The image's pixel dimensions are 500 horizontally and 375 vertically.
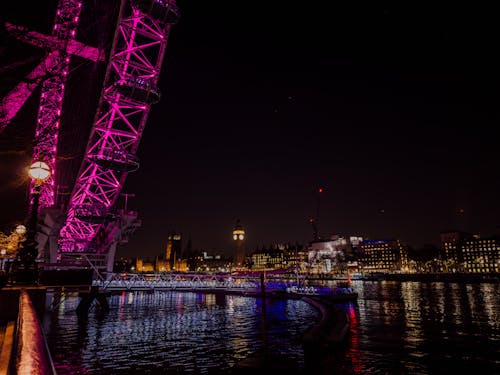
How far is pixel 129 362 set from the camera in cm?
1394

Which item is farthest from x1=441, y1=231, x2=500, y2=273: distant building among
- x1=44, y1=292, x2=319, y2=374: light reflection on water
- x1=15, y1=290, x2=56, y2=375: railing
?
x1=15, y1=290, x2=56, y2=375: railing

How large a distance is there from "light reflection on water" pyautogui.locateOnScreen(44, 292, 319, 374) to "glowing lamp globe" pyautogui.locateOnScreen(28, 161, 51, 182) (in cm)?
708

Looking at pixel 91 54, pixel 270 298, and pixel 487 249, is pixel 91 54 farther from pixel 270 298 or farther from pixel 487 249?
pixel 487 249

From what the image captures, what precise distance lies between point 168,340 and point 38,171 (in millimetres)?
10978

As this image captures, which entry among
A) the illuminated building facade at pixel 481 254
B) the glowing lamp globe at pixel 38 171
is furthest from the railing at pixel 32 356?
the illuminated building facade at pixel 481 254

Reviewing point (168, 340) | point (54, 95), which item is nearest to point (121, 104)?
point (54, 95)

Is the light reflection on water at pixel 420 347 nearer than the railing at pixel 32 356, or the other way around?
the railing at pixel 32 356

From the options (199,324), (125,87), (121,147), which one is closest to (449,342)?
(199,324)

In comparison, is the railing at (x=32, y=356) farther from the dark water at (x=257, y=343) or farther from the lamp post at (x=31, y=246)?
the lamp post at (x=31, y=246)

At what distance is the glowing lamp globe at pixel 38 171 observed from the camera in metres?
12.7

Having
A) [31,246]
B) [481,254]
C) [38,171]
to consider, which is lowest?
[481,254]

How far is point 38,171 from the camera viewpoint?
12.8 metres

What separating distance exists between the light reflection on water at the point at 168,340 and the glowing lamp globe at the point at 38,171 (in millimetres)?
7076

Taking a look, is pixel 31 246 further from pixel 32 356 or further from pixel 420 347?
pixel 420 347
